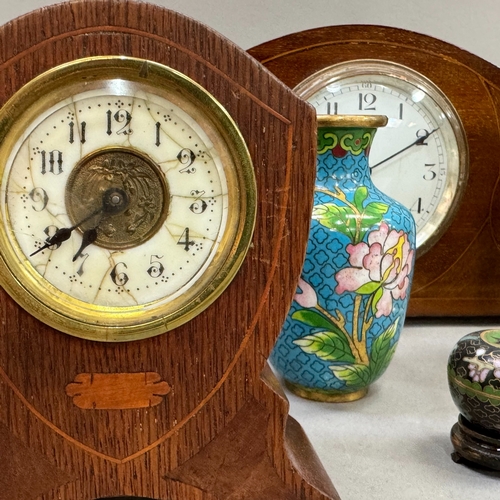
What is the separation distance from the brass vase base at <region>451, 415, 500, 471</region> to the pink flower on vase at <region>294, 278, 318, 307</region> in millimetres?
245

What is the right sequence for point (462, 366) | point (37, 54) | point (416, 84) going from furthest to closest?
point (416, 84) → point (462, 366) → point (37, 54)

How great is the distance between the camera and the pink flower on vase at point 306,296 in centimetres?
90

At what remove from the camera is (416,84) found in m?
1.19

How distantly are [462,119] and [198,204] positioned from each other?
758 mm

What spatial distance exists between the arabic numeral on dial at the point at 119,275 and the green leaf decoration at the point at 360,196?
1.25 ft

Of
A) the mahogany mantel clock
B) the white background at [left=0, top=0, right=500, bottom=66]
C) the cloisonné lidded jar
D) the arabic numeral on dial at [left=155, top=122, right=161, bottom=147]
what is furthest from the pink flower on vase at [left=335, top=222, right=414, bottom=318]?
the white background at [left=0, top=0, right=500, bottom=66]

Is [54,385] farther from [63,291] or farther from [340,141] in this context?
[340,141]

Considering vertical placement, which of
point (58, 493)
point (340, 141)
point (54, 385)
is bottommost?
point (58, 493)

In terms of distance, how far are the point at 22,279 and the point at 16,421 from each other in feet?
0.49

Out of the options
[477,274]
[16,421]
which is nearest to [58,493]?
[16,421]

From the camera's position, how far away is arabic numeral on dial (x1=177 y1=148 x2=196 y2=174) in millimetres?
621

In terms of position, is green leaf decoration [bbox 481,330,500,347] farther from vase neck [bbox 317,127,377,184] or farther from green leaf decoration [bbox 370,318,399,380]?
vase neck [bbox 317,127,377,184]

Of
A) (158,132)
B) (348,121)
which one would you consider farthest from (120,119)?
(348,121)

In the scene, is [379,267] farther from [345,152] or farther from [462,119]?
[462,119]
